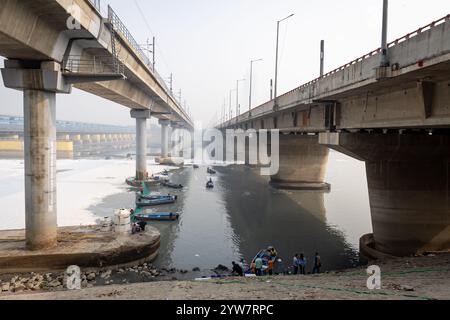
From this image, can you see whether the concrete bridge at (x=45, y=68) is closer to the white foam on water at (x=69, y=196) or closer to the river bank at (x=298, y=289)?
the river bank at (x=298, y=289)

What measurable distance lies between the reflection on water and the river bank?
18.8 feet

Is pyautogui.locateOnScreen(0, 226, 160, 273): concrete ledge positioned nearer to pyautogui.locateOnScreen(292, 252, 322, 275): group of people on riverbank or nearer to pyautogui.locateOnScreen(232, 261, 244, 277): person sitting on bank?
pyautogui.locateOnScreen(232, 261, 244, 277): person sitting on bank

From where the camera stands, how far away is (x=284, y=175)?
53.6m

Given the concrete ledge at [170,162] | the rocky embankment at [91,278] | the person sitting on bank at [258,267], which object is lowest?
the rocky embankment at [91,278]

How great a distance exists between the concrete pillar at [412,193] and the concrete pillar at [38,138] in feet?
59.7

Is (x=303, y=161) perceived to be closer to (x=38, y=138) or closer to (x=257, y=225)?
(x=257, y=225)

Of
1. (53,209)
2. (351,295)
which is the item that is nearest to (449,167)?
(351,295)

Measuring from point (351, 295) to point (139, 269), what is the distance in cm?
1213

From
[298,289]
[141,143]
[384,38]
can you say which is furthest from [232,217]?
[141,143]

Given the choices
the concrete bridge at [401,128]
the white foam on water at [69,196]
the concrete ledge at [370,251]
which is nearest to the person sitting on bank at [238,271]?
the concrete ledge at [370,251]

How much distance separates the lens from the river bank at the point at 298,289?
40.1ft

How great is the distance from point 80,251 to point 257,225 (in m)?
15.9

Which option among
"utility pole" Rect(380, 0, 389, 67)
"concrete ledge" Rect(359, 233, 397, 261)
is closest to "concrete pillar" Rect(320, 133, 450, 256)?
"concrete ledge" Rect(359, 233, 397, 261)
